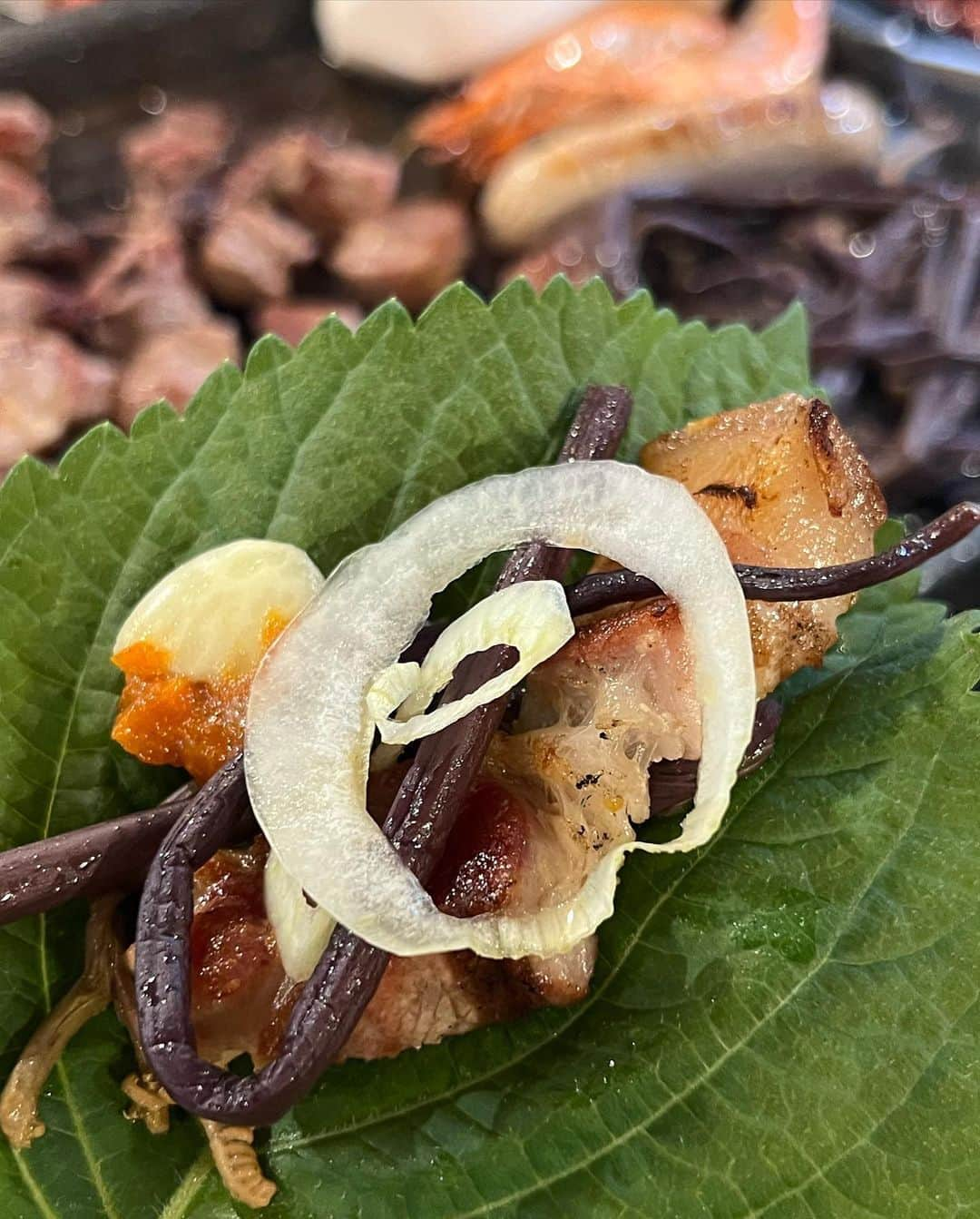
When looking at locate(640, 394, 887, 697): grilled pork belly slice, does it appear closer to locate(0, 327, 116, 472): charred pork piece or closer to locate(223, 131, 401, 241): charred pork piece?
locate(0, 327, 116, 472): charred pork piece

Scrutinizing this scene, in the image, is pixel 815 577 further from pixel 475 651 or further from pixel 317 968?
pixel 317 968

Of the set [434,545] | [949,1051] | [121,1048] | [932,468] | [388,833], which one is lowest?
[932,468]

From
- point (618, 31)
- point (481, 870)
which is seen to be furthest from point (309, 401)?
point (618, 31)

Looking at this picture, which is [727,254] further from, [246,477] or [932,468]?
[246,477]

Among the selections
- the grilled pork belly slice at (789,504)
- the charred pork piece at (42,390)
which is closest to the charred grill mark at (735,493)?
the grilled pork belly slice at (789,504)

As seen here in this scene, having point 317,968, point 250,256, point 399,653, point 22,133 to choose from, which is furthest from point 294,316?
point 317,968

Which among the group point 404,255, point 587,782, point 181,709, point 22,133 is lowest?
point 404,255
